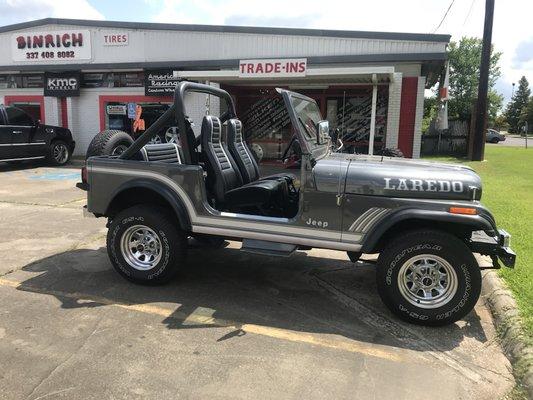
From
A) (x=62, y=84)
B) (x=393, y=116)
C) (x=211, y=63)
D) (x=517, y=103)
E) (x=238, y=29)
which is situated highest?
(x=517, y=103)

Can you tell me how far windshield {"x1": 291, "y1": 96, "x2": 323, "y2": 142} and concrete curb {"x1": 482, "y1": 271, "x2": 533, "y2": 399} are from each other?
2272mm

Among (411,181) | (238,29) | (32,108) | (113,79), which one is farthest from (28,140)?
(411,181)

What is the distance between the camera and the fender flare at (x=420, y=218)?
12.5 ft

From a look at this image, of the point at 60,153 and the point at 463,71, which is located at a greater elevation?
the point at 463,71

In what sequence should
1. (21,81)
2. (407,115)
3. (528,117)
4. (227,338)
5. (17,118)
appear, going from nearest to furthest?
(227,338)
(17,118)
(407,115)
(21,81)
(528,117)

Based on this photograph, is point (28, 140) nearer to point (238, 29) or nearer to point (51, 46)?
point (51, 46)

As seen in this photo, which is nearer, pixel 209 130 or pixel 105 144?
pixel 209 130

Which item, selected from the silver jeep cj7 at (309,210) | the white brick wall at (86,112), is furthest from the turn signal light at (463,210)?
the white brick wall at (86,112)

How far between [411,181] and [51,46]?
56.6 feet

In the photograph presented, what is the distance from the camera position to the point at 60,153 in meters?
15.2

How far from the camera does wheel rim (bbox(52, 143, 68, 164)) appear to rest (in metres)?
14.9

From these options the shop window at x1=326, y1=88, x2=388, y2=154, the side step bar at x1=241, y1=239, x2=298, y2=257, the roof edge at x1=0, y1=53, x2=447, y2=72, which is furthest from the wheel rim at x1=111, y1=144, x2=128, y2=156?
the shop window at x1=326, y1=88, x2=388, y2=154

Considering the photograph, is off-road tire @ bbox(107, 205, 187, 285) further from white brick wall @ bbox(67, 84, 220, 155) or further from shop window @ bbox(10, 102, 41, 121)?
shop window @ bbox(10, 102, 41, 121)

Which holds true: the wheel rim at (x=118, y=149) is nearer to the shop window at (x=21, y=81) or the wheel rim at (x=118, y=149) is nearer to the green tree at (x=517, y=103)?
the shop window at (x=21, y=81)
